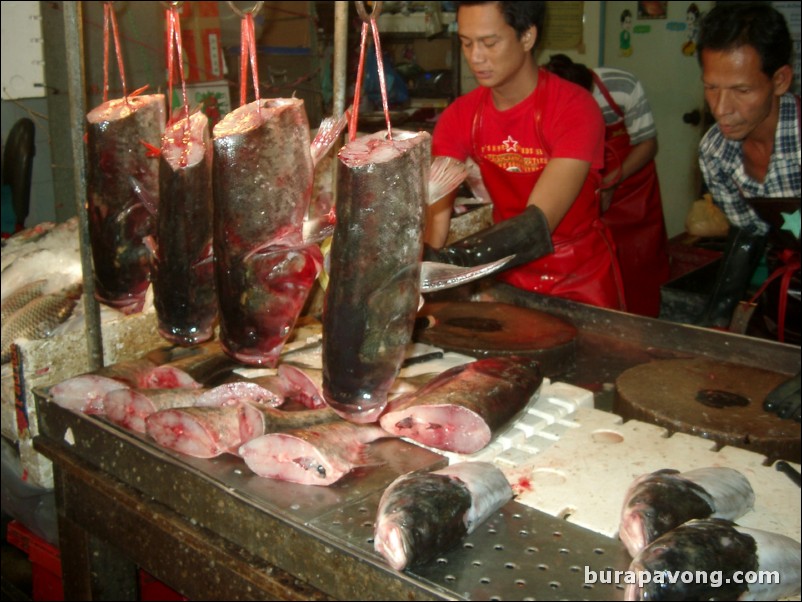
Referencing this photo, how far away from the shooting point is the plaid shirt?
3381 millimetres

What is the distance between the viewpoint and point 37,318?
133 inches

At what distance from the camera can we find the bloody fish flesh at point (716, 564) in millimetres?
1536

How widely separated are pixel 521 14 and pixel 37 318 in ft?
7.78

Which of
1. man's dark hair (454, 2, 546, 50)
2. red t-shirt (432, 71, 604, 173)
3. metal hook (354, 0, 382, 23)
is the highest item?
man's dark hair (454, 2, 546, 50)

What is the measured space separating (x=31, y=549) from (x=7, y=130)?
4.36 metres

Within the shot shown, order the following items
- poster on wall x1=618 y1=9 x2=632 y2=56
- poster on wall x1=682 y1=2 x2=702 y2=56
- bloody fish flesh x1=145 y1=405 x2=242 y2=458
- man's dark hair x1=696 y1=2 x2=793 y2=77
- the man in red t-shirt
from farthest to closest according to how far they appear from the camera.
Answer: poster on wall x1=618 y1=9 x2=632 y2=56
poster on wall x1=682 y1=2 x2=702 y2=56
the man in red t-shirt
man's dark hair x1=696 y1=2 x2=793 y2=77
bloody fish flesh x1=145 y1=405 x2=242 y2=458

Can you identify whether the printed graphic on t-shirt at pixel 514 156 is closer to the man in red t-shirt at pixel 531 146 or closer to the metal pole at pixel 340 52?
the man in red t-shirt at pixel 531 146

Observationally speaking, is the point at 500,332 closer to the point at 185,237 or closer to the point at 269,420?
the point at 269,420

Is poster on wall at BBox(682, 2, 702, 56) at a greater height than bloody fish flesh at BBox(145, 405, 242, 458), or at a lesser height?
greater

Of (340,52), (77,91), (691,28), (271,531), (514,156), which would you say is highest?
(691,28)

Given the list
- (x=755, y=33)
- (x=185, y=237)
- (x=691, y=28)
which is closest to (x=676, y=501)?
(x=185, y=237)

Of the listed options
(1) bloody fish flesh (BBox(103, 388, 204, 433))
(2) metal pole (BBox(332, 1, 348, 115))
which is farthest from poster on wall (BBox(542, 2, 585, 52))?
(1) bloody fish flesh (BBox(103, 388, 204, 433))

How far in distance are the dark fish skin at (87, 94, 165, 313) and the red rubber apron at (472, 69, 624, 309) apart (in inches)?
82.8

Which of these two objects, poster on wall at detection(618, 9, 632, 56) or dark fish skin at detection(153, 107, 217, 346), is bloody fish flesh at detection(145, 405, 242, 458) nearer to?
dark fish skin at detection(153, 107, 217, 346)
